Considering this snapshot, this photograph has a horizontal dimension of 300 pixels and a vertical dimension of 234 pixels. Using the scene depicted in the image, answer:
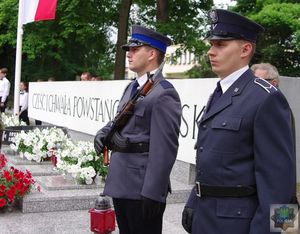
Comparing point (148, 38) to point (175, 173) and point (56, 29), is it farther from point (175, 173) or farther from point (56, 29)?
point (56, 29)

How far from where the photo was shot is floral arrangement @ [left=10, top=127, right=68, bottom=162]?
840 centimetres

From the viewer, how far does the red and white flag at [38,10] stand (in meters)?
11.2

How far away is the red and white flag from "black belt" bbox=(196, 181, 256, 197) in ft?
30.8

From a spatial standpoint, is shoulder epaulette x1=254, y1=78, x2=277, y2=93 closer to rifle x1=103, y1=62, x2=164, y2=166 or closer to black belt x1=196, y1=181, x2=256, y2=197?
black belt x1=196, y1=181, x2=256, y2=197

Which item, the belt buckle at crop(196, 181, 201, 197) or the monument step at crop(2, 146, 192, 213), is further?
the monument step at crop(2, 146, 192, 213)

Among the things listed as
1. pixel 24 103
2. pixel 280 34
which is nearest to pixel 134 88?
pixel 24 103

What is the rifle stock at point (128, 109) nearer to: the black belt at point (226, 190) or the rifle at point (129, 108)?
the rifle at point (129, 108)

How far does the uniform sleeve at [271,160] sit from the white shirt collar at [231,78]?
260 mm

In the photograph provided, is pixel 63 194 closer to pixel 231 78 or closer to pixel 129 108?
pixel 129 108

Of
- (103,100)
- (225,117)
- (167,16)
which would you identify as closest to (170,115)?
(225,117)

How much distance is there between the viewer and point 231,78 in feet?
8.18

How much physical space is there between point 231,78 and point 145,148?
3.29 feet

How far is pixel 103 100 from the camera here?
1053 cm

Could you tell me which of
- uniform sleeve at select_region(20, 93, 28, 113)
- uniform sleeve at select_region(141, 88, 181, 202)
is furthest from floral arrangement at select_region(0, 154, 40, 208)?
uniform sleeve at select_region(20, 93, 28, 113)
